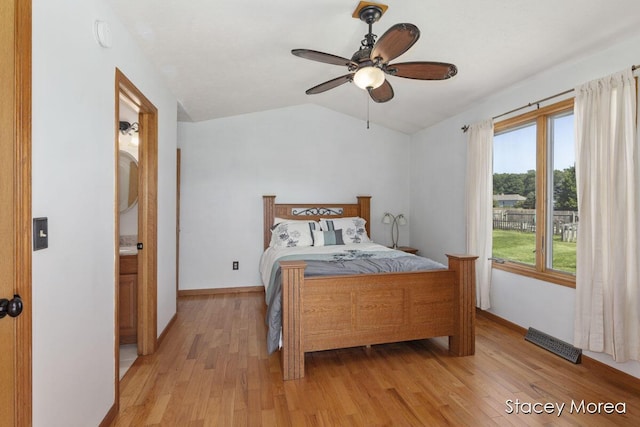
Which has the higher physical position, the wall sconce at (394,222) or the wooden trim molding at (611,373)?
the wall sconce at (394,222)

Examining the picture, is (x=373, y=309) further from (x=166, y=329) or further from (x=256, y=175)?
(x=256, y=175)

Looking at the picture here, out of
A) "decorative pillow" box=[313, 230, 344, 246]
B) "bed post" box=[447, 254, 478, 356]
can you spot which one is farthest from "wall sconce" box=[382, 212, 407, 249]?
"bed post" box=[447, 254, 478, 356]

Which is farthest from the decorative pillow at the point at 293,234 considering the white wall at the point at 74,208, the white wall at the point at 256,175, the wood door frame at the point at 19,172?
the wood door frame at the point at 19,172

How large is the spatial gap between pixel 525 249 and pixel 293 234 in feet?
8.37

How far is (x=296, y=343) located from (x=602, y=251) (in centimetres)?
230

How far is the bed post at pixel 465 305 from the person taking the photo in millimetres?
2604

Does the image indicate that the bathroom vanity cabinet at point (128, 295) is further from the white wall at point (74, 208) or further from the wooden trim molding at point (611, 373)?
the wooden trim molding at point (611, 373)

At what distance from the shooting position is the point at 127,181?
3.55 metres

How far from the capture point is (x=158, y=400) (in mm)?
2002

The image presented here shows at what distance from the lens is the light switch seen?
1.18 metres

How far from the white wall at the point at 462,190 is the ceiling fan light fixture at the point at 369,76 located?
176cm

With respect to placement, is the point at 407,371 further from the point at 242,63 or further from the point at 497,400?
the point at 242,63

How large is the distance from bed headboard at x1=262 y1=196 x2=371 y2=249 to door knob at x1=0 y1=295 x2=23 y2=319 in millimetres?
3437

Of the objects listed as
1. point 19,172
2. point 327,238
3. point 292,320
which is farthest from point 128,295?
point 327,238
